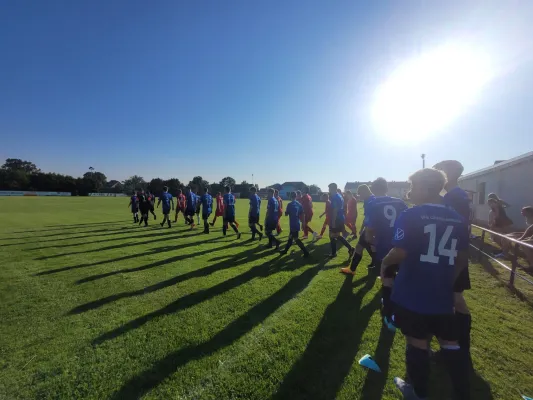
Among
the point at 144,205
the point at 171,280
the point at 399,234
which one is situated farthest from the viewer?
the point at 144,205

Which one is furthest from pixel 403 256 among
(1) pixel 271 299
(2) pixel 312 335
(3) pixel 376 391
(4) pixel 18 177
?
(4) pixel 18 177

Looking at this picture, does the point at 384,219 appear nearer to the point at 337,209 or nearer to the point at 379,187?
the point at 379,187

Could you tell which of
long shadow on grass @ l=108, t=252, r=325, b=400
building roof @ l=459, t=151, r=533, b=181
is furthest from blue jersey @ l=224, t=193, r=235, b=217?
building roof @ l=459, t=151, r=533, b=181

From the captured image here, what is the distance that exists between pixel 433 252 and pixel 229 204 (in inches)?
362

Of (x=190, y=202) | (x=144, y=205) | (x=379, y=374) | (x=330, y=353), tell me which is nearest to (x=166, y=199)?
(x=190, y=202)

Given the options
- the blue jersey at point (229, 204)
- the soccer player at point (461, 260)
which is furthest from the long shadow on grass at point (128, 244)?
the soccer player at point (461, 260)

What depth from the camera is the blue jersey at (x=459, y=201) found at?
3.20 m

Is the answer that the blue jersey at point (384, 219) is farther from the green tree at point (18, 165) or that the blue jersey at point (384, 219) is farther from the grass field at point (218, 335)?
the green tree at point (18, 165)

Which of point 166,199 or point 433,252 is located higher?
point 166,199

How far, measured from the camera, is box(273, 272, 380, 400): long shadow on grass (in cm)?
263

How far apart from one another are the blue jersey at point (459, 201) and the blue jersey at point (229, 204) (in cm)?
824

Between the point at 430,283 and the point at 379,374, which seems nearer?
the point at 430,283

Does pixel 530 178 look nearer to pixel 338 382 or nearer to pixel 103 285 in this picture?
pixel 338 382

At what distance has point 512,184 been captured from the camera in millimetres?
13227
